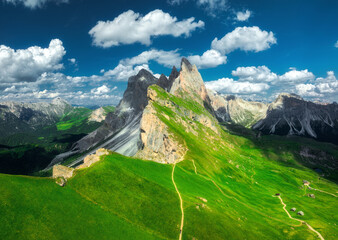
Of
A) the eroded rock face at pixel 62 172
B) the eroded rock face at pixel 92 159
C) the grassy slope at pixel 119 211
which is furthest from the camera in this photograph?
the eroded rock face at pixel 92 159

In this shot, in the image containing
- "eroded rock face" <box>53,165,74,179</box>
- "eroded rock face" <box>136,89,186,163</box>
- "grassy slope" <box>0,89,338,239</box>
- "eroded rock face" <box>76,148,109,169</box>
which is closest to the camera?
"grassy slope" <box>0,89,338,239</box>

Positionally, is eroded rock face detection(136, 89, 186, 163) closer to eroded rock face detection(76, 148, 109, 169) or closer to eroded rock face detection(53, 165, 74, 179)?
eroded rock face detection(76, 148, 109, 169)

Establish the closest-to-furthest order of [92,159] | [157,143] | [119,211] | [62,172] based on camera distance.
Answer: [119,211] → [62,172] → [92,159] → [157,143]

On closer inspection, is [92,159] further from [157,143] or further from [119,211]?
[157,143]

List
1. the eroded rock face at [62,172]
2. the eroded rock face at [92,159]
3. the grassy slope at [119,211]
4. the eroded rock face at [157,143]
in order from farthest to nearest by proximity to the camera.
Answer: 1. the eroded rock face at [157,143]
2. the eroded rock face at [92,159]
3. the eroded rock face at [62,172]
4. the grassy slope at [119,211]

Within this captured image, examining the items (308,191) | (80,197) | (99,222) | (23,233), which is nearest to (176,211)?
(99,222)

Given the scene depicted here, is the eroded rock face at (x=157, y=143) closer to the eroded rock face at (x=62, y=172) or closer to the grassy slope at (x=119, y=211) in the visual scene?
the grassy slope at (x=119, y=211)

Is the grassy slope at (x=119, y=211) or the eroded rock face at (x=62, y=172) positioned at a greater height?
the eroded rock face at (x=62, y=172)

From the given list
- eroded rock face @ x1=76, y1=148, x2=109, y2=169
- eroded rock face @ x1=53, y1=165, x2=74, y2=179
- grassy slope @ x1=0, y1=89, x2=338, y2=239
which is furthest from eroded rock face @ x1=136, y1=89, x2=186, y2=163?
eroded rock face @ x1=53, y1=165, x2=74, y2=179

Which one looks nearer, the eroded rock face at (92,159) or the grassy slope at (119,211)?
the grassy slope at (119,211)

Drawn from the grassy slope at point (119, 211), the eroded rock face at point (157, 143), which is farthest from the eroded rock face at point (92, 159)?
the eroded rock face at point (157, 143)

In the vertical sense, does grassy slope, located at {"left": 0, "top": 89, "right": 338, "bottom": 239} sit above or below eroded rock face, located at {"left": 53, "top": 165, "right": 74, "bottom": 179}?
below

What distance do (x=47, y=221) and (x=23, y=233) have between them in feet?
14.2

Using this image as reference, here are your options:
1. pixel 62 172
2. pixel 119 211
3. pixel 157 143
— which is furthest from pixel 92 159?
pixel 157 143
